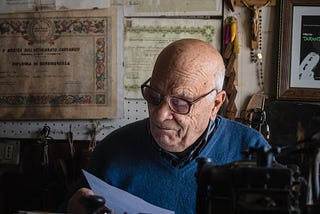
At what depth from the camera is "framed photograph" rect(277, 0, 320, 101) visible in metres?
1.70

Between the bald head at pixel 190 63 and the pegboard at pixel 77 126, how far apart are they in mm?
642

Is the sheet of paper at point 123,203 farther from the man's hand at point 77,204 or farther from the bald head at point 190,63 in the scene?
the bald head at point 190,63

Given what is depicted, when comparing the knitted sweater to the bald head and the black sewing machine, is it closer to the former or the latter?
the bald head

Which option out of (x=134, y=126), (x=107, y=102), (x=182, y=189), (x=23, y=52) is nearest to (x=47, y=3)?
(x=23, y=52)

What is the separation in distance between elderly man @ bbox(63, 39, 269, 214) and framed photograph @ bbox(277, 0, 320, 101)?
43 cm

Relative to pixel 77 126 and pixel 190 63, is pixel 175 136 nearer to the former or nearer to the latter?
pixel 190 63

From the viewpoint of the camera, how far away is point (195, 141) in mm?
1279

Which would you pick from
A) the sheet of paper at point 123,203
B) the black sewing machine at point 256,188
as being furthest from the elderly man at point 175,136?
the black sewing machine at point 256,188

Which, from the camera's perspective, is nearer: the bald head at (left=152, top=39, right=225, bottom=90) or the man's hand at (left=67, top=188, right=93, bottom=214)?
the man's hand at (left=67, top=188, right=93, bottom=214)

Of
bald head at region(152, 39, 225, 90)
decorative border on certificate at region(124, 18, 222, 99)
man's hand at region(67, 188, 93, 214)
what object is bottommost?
man's hand at region(67, 188, 93, 214)

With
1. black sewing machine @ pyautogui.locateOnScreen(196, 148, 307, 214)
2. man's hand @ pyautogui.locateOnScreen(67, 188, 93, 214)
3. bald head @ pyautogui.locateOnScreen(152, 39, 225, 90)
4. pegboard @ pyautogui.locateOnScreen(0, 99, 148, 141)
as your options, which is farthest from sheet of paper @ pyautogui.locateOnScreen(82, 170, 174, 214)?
pegboard @ pyautogui.locateOnScreen(0, 99, 148, 141)

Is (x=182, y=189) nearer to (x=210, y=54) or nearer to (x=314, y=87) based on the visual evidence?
(x=210, y=54)

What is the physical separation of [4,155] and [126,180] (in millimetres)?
870

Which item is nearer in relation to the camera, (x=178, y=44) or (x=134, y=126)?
(x=178, y=44)
